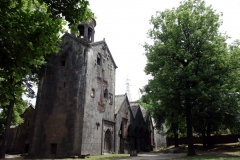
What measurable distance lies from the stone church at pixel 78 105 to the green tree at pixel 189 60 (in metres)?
8.52

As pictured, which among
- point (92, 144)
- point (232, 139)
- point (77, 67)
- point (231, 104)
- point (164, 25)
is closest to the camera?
point (231, 104)

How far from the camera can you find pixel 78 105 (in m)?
25.1

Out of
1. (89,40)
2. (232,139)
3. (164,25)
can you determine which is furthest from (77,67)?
(232,139)

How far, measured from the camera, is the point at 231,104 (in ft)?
64.6

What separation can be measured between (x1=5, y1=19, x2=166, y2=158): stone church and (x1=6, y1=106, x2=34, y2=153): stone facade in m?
13.3

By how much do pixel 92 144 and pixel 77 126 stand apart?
335cm

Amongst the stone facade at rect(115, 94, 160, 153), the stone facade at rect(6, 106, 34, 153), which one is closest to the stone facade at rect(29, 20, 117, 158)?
the stone facade at rect(115, 94, 160, 153)

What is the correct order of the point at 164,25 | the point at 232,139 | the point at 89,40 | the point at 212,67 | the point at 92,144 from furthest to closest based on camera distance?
1. the point at 232,139
2. the point at 89,40
3. the point at 92,144
4. the point at 164,25
5. the point at 212,67

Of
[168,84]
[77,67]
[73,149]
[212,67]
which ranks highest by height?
[77,67]

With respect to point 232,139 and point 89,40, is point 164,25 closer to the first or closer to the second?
point 89,40

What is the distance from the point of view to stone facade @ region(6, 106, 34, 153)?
37656 millimetres

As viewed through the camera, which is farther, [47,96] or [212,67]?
[47,96]

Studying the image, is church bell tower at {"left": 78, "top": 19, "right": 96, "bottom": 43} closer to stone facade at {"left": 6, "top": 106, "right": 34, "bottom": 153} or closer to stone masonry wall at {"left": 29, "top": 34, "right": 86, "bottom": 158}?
stone masonry wall at {"left": 29, "top": 34, "right": 86, "bottom": 158}

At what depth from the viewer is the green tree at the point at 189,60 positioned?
66.8 feet
